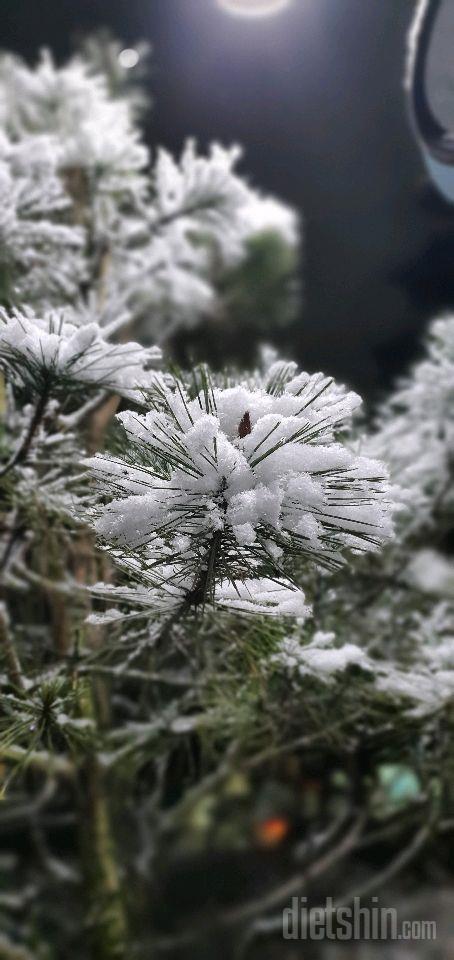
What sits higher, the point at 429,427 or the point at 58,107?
the point at 58,107

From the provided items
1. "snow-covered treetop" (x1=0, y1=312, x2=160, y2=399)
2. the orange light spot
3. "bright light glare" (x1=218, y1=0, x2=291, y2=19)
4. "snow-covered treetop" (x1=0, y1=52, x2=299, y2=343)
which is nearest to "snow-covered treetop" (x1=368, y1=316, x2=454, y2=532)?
"snow-covered treetop" (x1=0, y1=52, x2=299, y2=343)

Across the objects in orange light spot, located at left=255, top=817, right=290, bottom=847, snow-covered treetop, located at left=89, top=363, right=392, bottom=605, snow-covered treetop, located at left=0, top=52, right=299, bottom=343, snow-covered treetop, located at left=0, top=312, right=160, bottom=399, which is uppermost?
snow-covered treetop, located at left=0, top=52, right=299, bottom=343

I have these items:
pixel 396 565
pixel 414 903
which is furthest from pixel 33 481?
pixel 414 903

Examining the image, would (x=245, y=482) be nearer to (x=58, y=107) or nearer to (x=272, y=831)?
(x=58, y=107)

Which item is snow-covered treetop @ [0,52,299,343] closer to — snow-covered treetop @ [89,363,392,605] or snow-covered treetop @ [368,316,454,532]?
snow-covered treetop @ [368,316,454,532]

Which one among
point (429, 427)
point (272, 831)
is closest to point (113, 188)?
point (429, 427)
